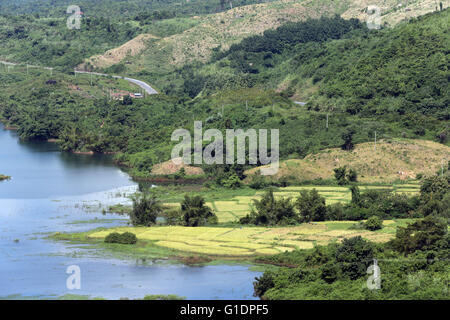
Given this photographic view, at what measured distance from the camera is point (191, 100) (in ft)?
415

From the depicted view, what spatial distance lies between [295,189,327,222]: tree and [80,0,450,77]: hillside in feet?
276

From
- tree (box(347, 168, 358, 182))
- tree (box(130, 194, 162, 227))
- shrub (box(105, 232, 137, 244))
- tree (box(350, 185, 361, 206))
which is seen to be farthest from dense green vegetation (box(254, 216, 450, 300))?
tree (box(347, 168, 358, 182))

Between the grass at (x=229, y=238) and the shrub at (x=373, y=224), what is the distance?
0.47 meters

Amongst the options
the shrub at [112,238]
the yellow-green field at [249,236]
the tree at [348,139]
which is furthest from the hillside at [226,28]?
the shrub at [112,238]

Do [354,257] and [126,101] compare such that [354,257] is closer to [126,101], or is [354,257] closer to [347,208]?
[347,208]

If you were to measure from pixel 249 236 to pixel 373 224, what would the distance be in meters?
8.88

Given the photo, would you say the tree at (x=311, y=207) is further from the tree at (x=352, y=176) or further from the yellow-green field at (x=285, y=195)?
the tree at (x=352, y=176)

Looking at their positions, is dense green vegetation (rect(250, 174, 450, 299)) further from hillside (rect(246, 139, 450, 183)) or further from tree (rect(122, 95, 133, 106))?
tree (rect(122, 95, 133, 106))

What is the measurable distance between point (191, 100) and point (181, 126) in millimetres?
21925

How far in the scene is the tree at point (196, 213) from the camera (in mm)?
65625

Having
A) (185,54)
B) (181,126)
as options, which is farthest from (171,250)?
(185,54)

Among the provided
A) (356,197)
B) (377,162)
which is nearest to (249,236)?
(356,197)

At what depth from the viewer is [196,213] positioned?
6569 cm

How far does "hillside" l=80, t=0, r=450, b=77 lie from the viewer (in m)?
153
